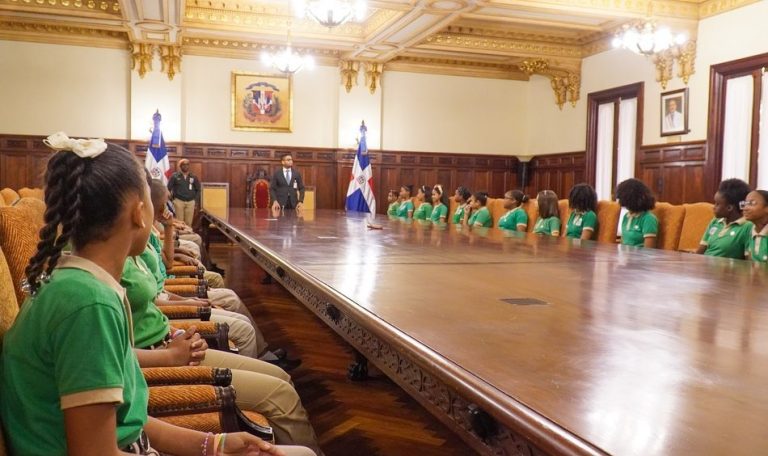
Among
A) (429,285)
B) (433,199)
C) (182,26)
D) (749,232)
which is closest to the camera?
(429,285)

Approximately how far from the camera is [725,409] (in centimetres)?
95

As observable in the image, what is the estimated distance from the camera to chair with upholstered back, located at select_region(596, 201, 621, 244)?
5668 mm

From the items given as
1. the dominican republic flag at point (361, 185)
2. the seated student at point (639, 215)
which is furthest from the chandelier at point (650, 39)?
the dominican republic flag at point (361, 185)

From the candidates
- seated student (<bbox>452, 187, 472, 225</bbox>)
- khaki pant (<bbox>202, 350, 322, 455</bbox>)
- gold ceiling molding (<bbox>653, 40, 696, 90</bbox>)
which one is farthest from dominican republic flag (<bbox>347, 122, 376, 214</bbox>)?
khaki pant (<bbox>202, 350, 322, 455</bbox>)

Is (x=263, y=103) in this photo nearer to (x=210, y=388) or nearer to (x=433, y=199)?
(x=433, y=199)

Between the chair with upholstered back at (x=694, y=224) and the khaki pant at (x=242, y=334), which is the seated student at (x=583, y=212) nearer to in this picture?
the chair with upholstered back at (x=694, y=224)

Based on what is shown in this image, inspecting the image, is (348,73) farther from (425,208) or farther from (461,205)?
(461,205)

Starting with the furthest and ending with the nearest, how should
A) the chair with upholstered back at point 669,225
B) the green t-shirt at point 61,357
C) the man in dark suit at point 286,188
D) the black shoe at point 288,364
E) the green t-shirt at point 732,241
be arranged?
the man in dark suit at point 286,188, the chair with upholstered back at point 669,225, the green t-shirt at point 732,241, the black shoe at point 288,364, the green t-shirt at point 61,357

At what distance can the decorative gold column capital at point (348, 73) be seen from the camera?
12898 millimetres

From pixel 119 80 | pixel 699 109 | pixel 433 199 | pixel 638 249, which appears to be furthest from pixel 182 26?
pixel 638 249

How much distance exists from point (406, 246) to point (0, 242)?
2486 mm

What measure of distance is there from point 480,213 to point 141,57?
748 centimetres

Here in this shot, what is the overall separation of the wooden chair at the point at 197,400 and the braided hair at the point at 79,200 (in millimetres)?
510

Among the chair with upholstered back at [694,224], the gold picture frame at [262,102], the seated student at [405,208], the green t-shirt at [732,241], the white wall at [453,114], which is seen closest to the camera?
the green t-shirt at [732,241]
